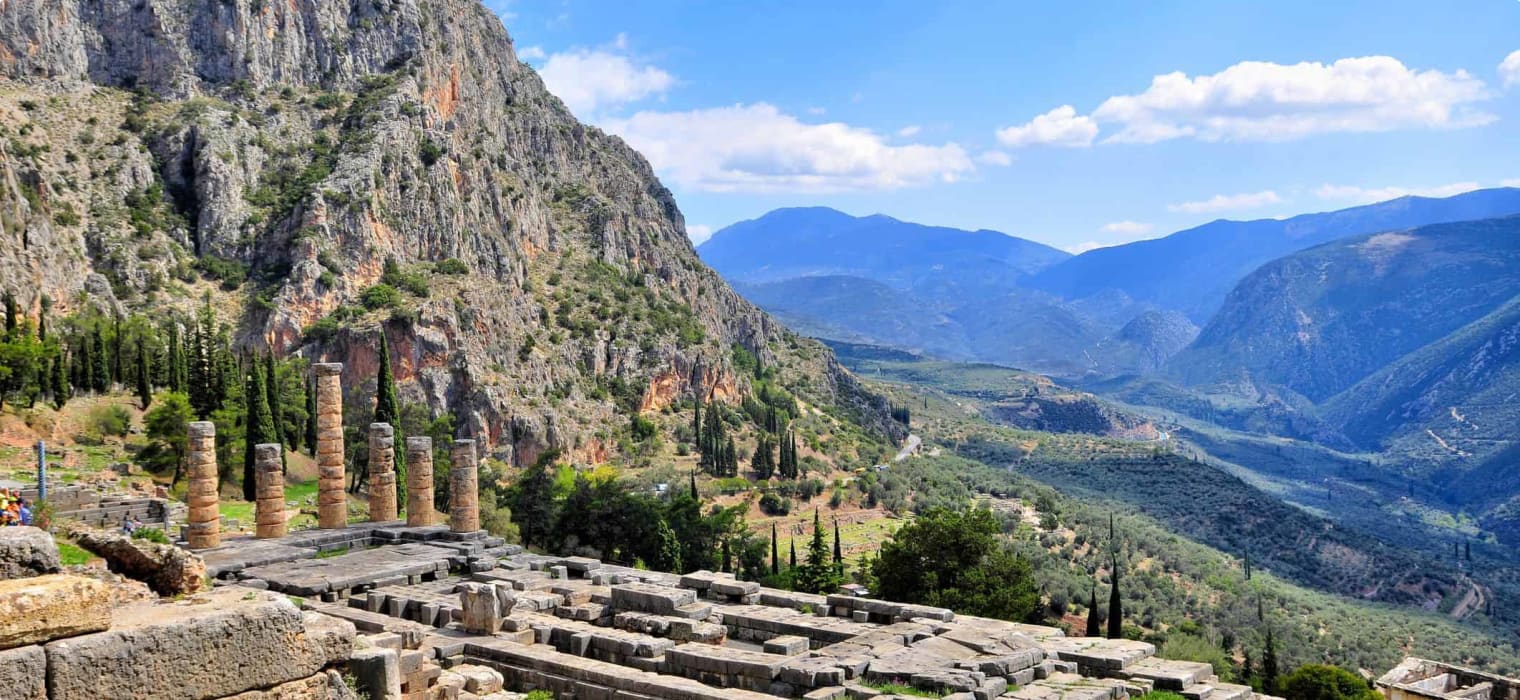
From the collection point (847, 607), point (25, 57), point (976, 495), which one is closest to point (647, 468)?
point (976, 495)

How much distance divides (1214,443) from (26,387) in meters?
179

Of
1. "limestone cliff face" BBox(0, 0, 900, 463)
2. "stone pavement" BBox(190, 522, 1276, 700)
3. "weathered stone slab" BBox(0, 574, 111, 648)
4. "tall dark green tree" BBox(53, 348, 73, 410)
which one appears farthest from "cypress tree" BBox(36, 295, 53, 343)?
"weathered stone slab" BBox(0, 574, 111, 648)

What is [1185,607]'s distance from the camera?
5591 cm

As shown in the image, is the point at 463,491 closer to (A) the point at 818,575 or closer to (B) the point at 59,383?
(A) the point at 818,575

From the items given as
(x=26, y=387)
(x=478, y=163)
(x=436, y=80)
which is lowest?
(x=26, y=387)

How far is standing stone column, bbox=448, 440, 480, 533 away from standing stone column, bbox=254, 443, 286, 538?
4.38 m

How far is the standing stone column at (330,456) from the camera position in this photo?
33.0 metres

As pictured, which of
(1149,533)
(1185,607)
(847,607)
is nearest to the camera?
(847,607)

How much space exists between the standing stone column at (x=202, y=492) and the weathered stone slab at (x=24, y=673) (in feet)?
75.0

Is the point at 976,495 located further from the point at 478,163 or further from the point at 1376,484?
the point at 1376,484

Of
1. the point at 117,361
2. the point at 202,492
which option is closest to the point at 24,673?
the point at 202,492

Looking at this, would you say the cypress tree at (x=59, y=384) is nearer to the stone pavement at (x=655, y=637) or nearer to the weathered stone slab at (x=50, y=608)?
the stone pavement at (x=655, y=637)

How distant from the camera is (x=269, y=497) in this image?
102 feet

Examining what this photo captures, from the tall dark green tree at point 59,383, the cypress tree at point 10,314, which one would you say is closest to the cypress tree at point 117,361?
the cypress tree at point 10,314
